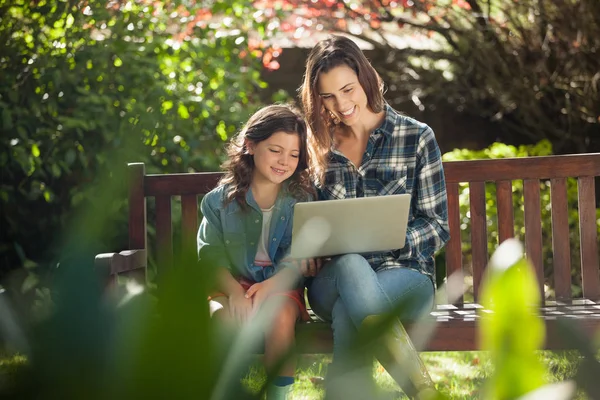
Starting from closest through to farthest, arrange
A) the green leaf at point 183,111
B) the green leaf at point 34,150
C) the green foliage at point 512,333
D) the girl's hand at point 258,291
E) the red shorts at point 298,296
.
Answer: the green foliage at point 512,333, the girl's hand at point 258,291, the red shorts at point 298,296, the green leaf at point 34,150, the green leaf at point 183,111

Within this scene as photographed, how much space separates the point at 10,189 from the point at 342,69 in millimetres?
2093

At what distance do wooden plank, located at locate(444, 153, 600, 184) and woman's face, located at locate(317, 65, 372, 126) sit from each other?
51cm

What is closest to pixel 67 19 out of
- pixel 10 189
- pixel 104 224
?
pixel 10 189

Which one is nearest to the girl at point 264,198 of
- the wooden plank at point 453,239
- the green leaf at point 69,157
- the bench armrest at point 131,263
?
the bench armrest at point 131,263

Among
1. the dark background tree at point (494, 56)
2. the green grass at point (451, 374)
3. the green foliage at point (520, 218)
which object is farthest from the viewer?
the dark background tree at point (494, 56)

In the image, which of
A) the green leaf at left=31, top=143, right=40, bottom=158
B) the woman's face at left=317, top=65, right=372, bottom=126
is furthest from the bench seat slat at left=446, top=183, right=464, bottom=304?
the green leaf at left=31, top=143, right=40, bottom=158

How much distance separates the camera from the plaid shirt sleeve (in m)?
2.90

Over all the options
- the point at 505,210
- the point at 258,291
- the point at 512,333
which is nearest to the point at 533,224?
the point at 505,210

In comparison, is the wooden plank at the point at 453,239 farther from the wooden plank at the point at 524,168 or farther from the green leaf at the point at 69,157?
the green leaf at the point at 69,157

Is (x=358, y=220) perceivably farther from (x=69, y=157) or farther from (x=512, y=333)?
(x=512, y=333)

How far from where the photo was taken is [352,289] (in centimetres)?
255

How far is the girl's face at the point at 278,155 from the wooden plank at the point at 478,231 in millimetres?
741

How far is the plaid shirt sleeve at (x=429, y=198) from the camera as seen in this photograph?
2.90m

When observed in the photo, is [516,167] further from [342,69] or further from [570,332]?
[570,332]
